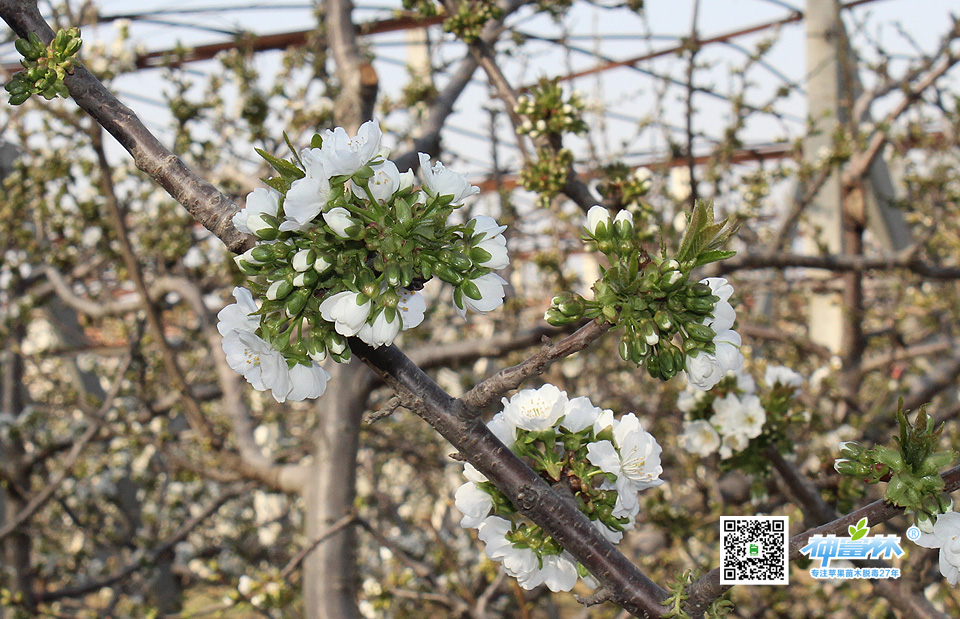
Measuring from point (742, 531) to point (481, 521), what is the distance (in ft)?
1.99

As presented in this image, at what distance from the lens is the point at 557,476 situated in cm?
118

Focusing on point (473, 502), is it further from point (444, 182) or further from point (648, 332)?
point (444, 182)

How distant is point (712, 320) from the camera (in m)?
1.05

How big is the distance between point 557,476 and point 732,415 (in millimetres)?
974

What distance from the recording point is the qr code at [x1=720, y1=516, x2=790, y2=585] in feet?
4.39

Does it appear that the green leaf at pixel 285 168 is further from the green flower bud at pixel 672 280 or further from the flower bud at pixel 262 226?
the green flower bud at pixel 672 280

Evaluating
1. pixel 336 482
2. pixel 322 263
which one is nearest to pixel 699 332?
pixel 322 263

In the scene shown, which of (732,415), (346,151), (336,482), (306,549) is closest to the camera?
(346,151)

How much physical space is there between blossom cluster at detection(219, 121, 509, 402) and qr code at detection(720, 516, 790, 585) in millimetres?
790

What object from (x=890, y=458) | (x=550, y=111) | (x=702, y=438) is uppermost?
(x=550, y=111)

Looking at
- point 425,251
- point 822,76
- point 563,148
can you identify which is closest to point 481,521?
point 425,251

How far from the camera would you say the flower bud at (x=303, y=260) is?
919mm

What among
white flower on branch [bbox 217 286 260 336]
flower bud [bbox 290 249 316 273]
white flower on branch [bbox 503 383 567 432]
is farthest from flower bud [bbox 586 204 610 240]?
white flower on branch [bbox 217 286 260 336]

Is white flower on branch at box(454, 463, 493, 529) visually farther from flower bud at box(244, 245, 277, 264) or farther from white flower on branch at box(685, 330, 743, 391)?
flower bud at box(244, 245, 277, 264)
